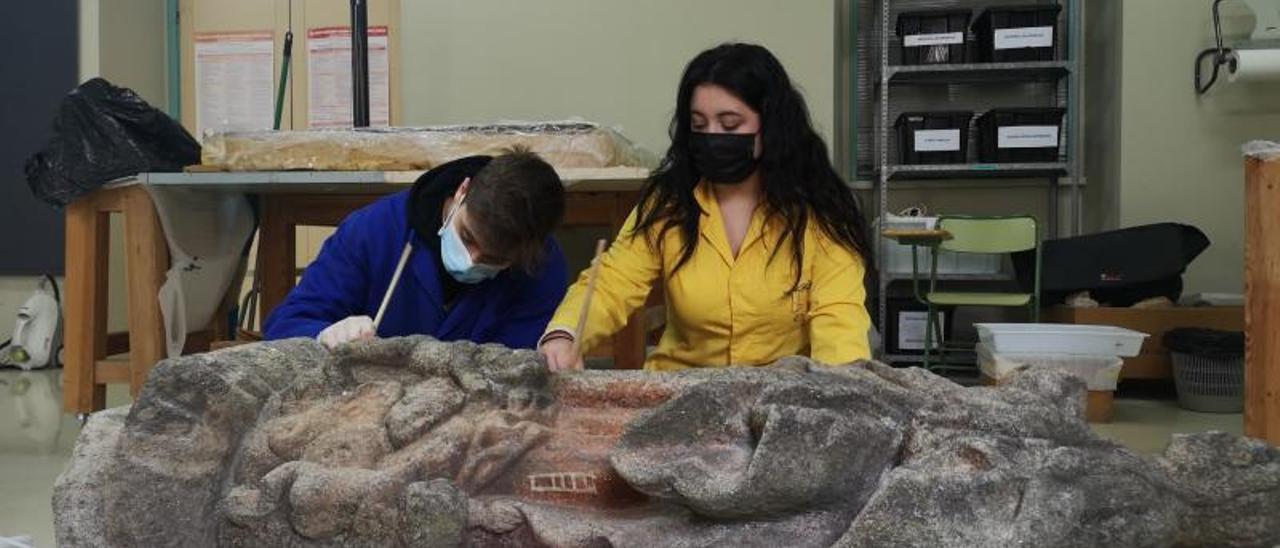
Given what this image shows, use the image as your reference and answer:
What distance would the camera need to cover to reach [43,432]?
3492 millimetres

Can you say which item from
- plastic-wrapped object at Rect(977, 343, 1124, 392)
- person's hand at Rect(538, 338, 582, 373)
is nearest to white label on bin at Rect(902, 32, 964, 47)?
plastic-wrapped object at Rect(977, 343, 1124, 392)

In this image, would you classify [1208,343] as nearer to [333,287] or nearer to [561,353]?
[561,353]

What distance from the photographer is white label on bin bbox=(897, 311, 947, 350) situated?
191 inches

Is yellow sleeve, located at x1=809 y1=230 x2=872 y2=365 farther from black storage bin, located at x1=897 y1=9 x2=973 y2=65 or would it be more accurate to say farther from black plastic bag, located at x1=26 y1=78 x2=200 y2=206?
black storage bin, located at x1=897 y1=9 x2=973 y2=65

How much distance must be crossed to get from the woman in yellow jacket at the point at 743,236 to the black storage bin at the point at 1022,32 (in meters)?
3.17

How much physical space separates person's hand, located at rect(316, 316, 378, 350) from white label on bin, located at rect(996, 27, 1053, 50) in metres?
3.96

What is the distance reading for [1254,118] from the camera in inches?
179

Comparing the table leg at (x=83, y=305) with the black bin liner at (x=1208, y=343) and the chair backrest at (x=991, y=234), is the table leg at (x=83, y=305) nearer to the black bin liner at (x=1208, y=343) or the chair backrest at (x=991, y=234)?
the chair backrest at (x=991, y=234)

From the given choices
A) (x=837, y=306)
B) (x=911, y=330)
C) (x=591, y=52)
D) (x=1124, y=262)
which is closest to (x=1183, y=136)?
(x=1124, y=262)

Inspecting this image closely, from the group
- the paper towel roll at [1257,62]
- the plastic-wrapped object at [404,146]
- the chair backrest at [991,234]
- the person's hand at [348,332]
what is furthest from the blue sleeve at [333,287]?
the paper towel roll at [1257,62]

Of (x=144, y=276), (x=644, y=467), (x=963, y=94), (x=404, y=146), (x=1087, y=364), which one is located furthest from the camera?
(x=963, y=94)

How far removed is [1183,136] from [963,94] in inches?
42.5

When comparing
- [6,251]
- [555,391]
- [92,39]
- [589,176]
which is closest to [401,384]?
[555,391]

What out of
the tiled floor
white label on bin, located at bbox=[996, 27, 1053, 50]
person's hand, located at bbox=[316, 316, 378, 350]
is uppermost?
white label on bin, located at bbox=[996, 27, 1053, 50]
